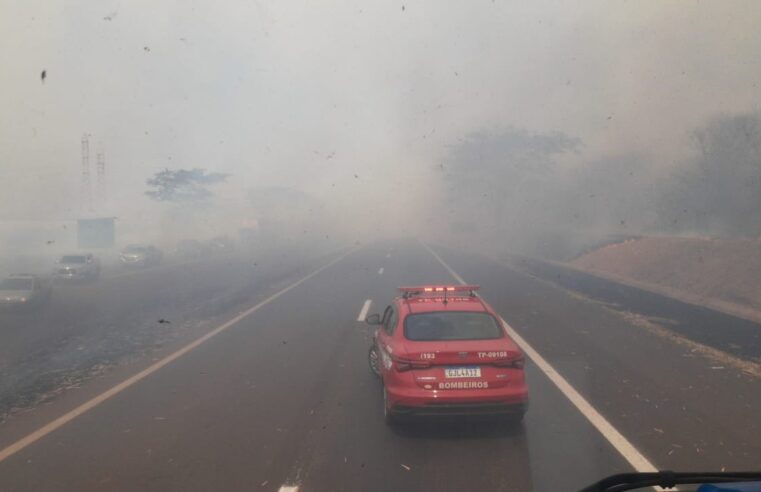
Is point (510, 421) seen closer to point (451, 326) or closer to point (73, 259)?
point (451, 326)

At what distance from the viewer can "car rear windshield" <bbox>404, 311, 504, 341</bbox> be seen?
6.65 metres

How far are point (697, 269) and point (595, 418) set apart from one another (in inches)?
740

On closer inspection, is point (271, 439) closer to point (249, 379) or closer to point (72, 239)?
point (249, 379)

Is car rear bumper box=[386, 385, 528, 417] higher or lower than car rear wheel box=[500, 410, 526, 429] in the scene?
higher

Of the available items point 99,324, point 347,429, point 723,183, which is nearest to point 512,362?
point 347,429

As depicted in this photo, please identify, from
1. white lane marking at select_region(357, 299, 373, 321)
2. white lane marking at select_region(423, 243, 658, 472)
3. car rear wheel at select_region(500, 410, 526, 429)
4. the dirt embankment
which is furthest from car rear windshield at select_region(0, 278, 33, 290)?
the dirt embankment

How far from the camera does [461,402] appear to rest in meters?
6.04

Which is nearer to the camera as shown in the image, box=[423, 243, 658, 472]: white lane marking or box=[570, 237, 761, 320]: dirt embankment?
box=[423, 243, 658, 472]: white lane marking

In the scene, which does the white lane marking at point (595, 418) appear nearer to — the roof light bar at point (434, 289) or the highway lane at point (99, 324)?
the roof light bar at point (434, 289)

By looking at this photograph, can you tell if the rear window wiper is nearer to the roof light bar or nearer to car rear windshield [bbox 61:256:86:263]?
the roof light bar

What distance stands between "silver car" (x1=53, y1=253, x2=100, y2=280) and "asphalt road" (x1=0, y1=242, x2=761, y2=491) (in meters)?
17.4

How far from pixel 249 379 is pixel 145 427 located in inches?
88.7

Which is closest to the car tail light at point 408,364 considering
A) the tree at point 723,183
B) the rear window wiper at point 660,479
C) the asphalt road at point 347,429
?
the asphalt road at point 347,429

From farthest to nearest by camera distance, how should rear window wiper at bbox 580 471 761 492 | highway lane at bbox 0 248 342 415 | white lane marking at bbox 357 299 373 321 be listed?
white lane marking at bbox 357 299 373 321, highway lane at bbox 0 248 342 415, rear window wiper at bbox 580 471 761 492
